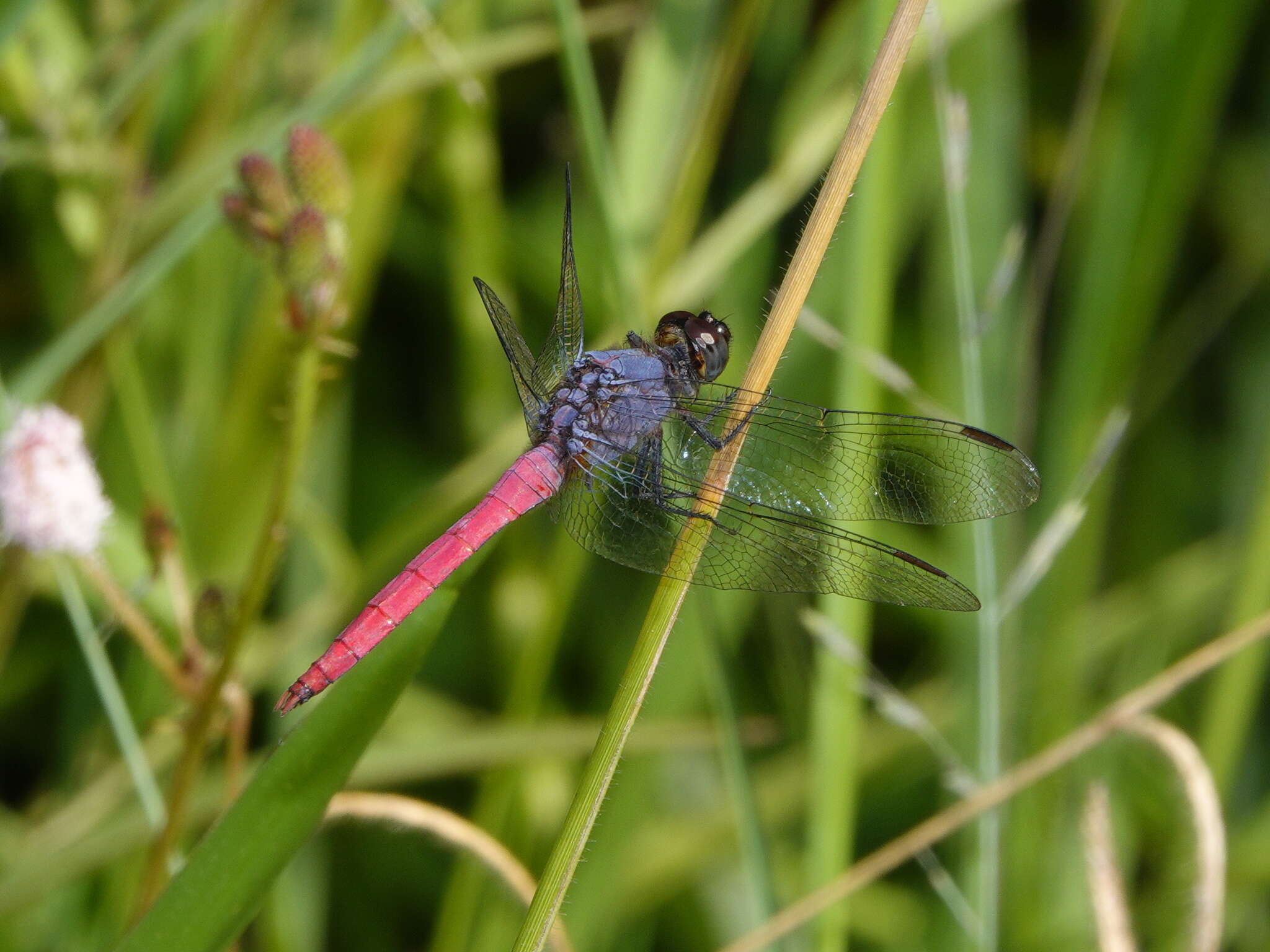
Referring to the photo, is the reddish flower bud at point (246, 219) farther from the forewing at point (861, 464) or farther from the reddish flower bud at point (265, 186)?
the forewing at point (861, 464)

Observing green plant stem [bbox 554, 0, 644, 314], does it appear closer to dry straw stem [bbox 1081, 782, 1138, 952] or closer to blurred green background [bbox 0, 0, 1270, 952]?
blurred green background [bbox 0, 0, 1270, 952]

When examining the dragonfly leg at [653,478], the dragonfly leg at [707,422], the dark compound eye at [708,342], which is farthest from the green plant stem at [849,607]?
the dark compound eye at [708,342]

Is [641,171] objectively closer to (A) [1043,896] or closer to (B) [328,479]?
(B) [328,479]

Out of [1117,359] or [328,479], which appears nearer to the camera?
[1117,359]

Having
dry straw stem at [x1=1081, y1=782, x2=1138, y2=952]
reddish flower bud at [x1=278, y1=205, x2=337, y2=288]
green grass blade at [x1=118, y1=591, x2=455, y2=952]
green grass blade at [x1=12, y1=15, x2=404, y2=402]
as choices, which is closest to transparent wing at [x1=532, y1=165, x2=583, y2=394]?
green grass blade at [x1=12, y1=15, x2=404, y2=402]

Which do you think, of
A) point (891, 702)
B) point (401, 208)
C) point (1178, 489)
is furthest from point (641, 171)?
point (1178, 489)

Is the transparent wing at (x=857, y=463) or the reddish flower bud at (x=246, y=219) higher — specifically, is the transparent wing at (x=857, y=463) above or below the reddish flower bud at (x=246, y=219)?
above

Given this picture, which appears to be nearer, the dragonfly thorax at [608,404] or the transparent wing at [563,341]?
the dragonfly thorax at [608,404]
